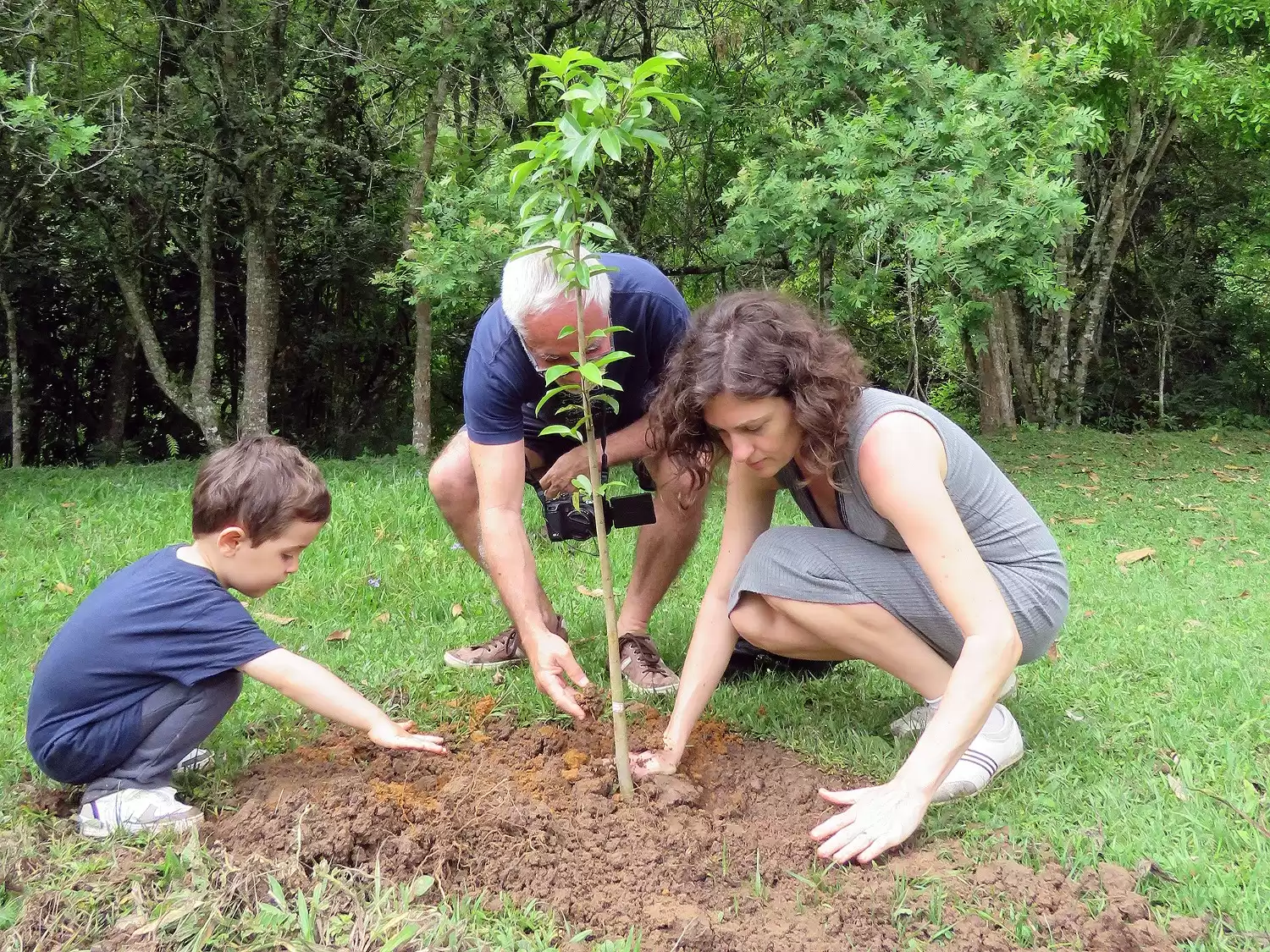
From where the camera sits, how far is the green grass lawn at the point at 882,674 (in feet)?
7.42

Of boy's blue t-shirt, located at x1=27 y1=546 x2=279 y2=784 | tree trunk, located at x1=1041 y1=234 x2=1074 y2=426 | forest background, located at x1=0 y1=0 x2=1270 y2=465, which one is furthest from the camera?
tree trunk, located at x1=1041 y1=234 x2=1074 y2=426

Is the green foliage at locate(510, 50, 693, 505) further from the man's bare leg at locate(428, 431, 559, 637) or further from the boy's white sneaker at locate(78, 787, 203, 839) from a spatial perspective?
the man's bare leg at locate(428, 431, 559, 637)

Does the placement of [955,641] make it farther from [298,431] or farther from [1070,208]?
[298,431]

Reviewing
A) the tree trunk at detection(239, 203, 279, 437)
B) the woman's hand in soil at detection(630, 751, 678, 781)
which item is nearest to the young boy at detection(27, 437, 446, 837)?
the woman's hand in soil at detection(630, 751, 678, 781)

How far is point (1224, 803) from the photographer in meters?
2.40

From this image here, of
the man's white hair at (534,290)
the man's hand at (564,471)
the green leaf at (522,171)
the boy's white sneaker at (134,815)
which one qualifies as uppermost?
the green leaf at (522,171)

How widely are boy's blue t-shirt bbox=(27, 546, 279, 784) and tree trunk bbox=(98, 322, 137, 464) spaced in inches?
350

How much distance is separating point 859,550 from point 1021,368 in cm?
1118

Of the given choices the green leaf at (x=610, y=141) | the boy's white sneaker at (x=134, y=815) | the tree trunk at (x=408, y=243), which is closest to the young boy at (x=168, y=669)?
the boy's white sneaker at (x=134, y=815)

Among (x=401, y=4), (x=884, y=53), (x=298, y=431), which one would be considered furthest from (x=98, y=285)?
(x=884, y=53)

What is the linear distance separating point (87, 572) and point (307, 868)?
123 inches

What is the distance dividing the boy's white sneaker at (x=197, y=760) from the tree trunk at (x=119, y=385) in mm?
8625

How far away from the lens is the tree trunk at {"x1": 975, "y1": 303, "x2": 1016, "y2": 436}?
11.3m

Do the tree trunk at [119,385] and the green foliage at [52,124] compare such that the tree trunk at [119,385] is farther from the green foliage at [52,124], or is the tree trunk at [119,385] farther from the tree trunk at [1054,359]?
the tree trunk at [1054,359]
